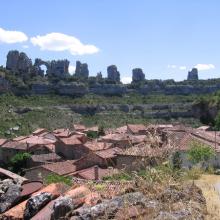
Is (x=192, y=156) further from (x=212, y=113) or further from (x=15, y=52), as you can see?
(x=15, y=52)

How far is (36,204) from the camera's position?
7430 mm

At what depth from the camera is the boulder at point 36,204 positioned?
7383 mm

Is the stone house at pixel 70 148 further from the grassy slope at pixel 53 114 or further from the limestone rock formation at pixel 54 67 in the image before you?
the limestone rock formation at pixel 54 67

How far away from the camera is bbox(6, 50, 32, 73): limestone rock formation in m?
126

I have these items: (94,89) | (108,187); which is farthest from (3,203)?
(94,89)

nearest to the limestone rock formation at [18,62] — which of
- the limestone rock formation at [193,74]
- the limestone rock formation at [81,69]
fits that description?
the limestone rock formation at [81,69]

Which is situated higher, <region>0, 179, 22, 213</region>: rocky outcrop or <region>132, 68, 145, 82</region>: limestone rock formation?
<region>132, 68, 145, 82</region>: limestone rock formation

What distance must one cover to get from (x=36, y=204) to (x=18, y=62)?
402ft

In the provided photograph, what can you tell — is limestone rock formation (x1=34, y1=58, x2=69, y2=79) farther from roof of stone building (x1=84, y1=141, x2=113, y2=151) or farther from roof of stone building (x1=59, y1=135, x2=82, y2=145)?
roof of stone building (x1=84, y1=141, x2=113, y2=151)

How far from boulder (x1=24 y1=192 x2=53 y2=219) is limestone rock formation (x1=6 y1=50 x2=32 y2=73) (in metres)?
120

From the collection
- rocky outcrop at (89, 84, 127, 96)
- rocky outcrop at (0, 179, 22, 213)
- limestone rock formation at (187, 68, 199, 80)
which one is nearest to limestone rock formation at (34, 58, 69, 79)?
rocky outcrop at (89, 84, 127, 96)

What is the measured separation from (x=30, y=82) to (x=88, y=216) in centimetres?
11476

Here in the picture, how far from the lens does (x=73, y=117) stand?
103688 mm

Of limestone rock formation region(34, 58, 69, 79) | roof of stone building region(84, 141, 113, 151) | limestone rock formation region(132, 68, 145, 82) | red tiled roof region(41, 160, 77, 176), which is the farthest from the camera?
limestone rock formation region(132, 68, 145, 82)
